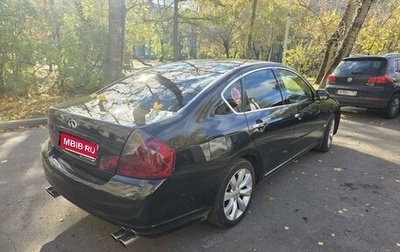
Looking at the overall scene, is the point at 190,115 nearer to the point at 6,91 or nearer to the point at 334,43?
the point at 6,91

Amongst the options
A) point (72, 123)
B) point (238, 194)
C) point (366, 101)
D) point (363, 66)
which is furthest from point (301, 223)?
point (363, 66)

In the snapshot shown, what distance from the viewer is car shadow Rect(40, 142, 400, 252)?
2.78 m

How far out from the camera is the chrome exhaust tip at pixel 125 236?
7.64 ft

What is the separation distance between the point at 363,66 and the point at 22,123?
795 centimetres

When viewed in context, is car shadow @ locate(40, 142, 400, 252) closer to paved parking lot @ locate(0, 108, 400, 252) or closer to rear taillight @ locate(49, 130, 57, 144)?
paved parking lot @ locate(0, 108, 400, 252)

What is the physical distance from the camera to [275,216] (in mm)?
3287

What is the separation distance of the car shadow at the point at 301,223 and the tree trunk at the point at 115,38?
17.7 feet

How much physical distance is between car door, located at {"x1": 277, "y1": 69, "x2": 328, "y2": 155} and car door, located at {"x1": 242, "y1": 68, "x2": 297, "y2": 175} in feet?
0.54

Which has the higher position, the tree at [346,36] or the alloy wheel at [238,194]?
the tree at [346,36]

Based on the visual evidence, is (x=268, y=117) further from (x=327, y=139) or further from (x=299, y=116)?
(x=327, y=139)

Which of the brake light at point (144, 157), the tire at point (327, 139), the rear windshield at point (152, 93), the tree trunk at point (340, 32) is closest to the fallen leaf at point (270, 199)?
the rear windshield at point (152, 93)

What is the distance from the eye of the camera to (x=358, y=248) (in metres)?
2.83

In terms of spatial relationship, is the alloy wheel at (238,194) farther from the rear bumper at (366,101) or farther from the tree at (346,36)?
the tree at (346,36)

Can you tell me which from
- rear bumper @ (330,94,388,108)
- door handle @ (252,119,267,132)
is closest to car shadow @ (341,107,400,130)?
rear bumper @ (330,94,388,108)
